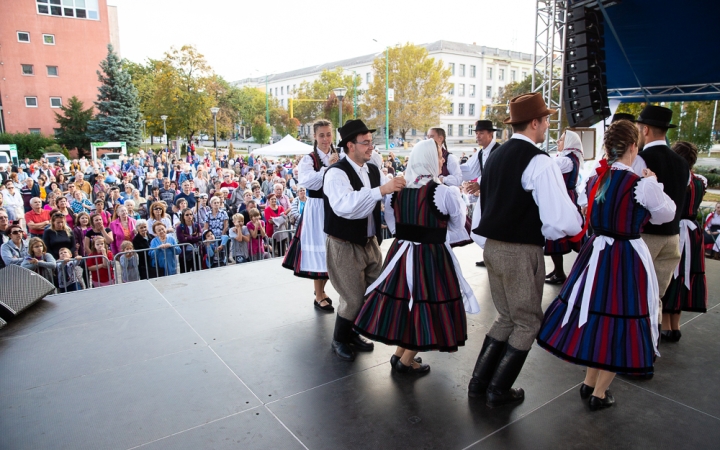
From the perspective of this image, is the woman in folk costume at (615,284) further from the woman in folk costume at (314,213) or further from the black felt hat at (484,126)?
the black felt hat at (484,126)

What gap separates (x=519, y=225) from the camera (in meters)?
2.69

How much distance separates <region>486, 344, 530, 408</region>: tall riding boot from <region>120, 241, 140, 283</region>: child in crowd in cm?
521

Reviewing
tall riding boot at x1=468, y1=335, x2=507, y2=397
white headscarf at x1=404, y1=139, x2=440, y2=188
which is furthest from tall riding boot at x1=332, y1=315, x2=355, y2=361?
white headscarf at x1=404, y1=139, x2=440, y2=188

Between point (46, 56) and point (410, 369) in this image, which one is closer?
point (410, 369)

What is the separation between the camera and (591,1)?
7.50 metres

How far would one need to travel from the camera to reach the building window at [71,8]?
30.5 meters

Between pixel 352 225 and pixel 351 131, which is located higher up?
pixel 351 131

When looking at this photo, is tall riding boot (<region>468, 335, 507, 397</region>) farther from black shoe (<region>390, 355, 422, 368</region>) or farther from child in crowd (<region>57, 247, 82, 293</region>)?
child in crowd (<region>57, 247, 82, 293</region>)

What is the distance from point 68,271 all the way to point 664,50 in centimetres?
1083

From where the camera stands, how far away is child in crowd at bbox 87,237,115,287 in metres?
6.39

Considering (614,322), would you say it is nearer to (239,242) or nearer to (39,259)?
(239,242)

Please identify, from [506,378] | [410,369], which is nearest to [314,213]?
[410,369]

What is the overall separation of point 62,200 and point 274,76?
257 ft

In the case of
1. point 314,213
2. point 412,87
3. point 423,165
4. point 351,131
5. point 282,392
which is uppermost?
point 412,87
